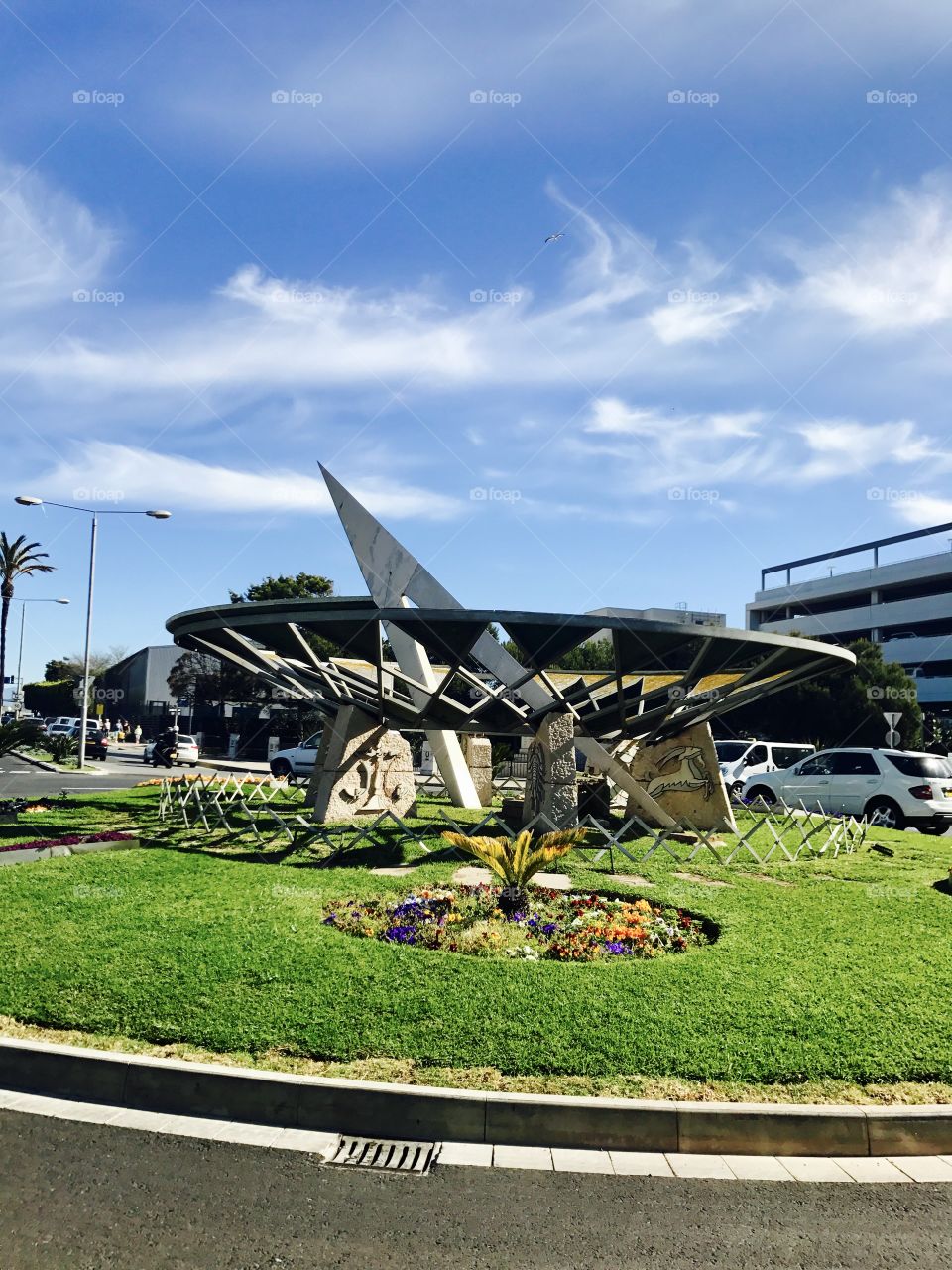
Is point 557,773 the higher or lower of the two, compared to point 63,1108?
higher

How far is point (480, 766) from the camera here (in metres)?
27.4

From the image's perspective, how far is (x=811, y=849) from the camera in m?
17.9

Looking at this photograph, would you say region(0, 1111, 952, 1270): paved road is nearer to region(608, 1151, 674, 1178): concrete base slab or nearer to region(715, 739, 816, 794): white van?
region(608, 1151, 674, 1178): concrete base slab

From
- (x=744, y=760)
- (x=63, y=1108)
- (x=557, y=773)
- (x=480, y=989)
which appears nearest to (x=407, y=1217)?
(x=63, y=1108)

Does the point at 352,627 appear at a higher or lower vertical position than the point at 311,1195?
higher

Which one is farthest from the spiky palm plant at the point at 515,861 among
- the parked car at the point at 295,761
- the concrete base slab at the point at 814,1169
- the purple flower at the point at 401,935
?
the parked car at the point at 295,761

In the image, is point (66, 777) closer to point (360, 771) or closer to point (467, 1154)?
point (360, 771)

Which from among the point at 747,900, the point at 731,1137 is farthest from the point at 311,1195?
the point at 747,900

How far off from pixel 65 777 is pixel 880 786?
28.6 m

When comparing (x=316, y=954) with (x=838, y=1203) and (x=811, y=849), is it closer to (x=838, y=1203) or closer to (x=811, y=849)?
(x=838, y=1203)

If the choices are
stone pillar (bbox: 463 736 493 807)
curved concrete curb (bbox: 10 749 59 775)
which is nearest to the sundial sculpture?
stone pillar (bbox: 463 736 493 807)

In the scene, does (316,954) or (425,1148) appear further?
(316,954)

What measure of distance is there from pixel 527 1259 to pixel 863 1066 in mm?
3493

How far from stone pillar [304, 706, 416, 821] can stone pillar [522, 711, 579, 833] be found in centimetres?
343
